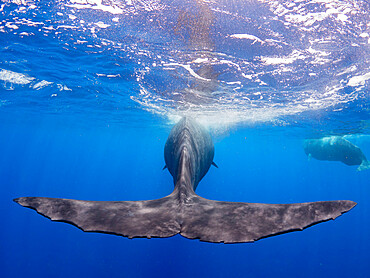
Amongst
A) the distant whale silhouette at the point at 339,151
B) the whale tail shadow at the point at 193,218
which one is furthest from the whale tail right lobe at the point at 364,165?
the whale tail shadow at the point at 193,218

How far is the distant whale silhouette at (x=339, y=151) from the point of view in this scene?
67.8ft

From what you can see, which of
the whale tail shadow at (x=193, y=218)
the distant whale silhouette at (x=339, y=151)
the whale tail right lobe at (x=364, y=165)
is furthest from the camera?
the distant whale silhouette at (x=339, y=151)

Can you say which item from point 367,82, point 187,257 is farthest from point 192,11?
point 187,257

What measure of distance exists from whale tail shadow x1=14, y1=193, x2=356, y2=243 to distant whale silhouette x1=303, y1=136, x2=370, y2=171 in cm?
2129

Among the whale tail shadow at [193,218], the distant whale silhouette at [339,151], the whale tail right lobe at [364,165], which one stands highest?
the distant whale silhouette at [339,151]

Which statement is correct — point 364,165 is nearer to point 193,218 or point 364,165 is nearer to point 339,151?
point 339,151

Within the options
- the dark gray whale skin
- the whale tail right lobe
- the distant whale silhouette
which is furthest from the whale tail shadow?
the whale tail right lobe

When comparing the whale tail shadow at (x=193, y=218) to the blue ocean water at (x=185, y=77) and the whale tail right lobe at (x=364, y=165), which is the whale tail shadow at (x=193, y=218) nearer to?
the blue ocean water at (x=185, y=77)

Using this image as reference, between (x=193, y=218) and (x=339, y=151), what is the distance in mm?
23967

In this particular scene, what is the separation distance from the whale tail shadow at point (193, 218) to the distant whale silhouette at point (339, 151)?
2129 cm

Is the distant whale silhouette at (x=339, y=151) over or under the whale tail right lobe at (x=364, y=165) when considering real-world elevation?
over

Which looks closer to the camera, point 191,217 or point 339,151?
point 191,217

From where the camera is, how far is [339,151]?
22.0 meters

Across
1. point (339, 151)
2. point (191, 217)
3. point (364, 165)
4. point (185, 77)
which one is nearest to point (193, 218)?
point (191, 217)
